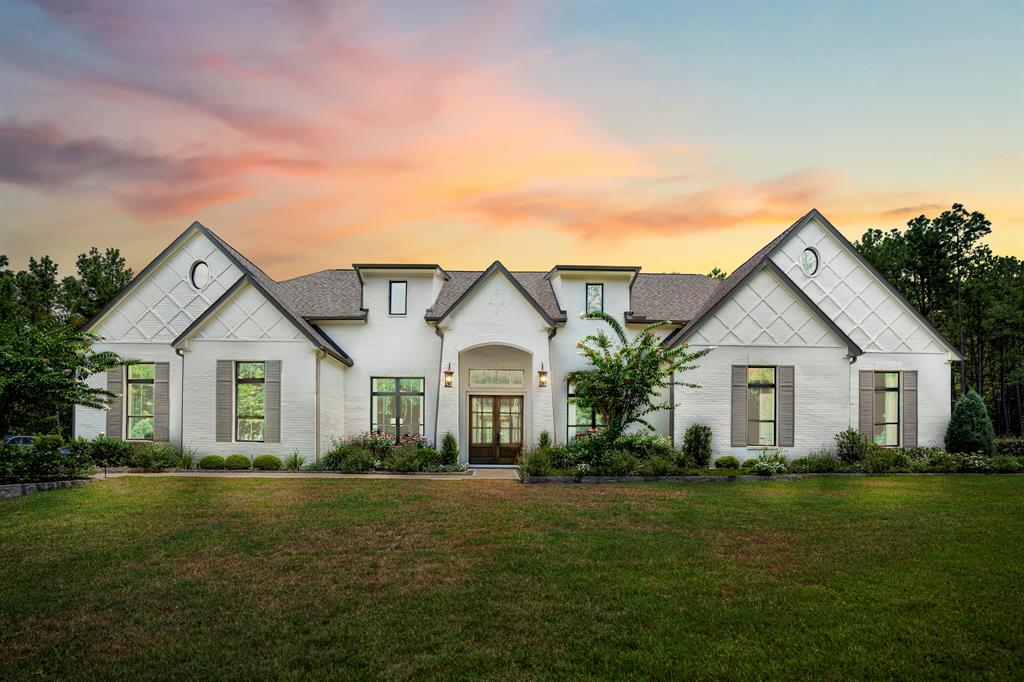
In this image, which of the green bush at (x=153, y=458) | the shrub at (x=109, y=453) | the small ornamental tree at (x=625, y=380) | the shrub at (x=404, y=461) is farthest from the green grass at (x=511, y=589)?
the shrub at (x=109, y=453)

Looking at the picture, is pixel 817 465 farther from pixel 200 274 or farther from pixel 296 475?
pixel 200 274

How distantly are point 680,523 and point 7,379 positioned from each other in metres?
14.2

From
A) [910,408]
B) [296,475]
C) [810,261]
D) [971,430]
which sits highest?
[810,261]

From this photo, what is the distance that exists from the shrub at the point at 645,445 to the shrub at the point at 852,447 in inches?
197

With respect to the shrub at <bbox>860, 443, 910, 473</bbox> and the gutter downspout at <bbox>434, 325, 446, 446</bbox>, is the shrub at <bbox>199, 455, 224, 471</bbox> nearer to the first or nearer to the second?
the gutter downspout at <bbox>434, 325, 446, 446</bbox>

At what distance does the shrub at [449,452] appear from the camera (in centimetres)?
1845

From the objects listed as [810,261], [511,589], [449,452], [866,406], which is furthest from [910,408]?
[511,589]

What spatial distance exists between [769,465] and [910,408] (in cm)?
740

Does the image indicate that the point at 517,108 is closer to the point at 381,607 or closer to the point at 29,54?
the point at 29,54

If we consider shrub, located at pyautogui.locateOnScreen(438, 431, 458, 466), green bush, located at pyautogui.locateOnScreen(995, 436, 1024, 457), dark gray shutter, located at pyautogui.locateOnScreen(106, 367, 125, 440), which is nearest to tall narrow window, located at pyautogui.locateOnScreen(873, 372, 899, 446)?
green bush, located at pyautogui.locateOnScreen(995, 436, 1024, 457)

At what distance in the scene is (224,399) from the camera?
60.6 ft

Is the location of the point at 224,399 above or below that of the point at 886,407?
above

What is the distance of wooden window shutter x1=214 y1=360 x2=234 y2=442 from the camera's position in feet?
60.2

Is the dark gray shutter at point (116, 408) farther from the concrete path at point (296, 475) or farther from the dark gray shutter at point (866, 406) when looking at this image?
the dark gray shutter at point (866, 406)
